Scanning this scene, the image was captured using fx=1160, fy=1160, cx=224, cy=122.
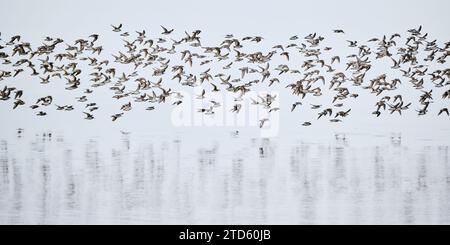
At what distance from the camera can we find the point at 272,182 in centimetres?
3762

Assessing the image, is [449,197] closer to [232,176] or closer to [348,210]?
[348,210]

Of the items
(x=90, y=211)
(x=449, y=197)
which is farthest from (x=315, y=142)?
(x=90, y=211)

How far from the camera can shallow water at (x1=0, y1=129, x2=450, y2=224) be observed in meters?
31.8

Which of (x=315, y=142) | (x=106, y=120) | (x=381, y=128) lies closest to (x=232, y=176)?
(x=315, y=142)

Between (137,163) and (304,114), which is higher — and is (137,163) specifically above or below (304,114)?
below

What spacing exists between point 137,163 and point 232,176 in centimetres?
483

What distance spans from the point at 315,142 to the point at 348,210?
64.1 ft

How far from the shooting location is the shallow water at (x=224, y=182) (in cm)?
3184

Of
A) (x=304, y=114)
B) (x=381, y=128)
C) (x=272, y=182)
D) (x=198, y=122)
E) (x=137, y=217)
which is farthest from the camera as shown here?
(x=304, y=114)

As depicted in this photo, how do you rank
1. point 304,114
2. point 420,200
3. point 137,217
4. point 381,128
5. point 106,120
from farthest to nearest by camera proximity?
point 304,114, point 106,120, point 381,128, point 420,200, point 137,217

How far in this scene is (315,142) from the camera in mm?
52094

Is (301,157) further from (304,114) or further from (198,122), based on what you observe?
(304,114)

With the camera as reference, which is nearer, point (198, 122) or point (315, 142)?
point (315, 142)

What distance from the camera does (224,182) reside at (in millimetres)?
37469
